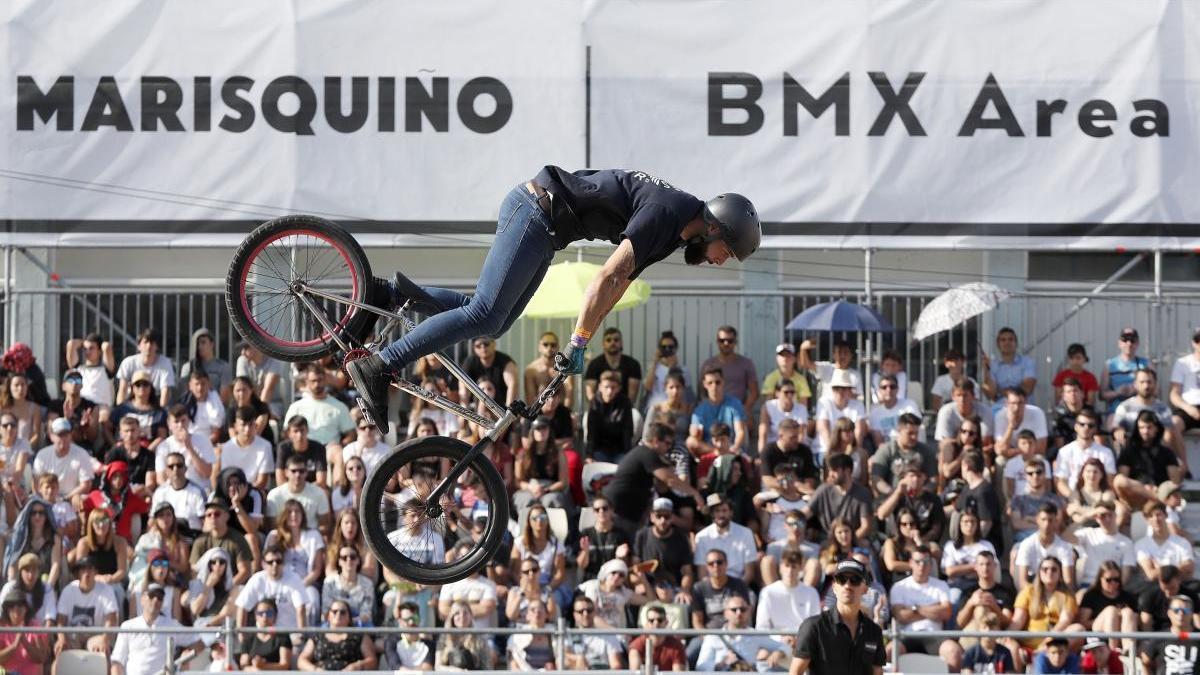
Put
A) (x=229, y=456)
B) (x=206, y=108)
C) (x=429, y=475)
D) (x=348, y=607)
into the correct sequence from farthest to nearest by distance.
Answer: (x=206, y=108) → (x=229, y=456) → (x=348, y=607) → (x=429, y=475)

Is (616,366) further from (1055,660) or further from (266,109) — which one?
(1055,660)

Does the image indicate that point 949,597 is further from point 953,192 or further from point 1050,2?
point 1050,2

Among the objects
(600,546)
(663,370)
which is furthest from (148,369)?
(663,370)

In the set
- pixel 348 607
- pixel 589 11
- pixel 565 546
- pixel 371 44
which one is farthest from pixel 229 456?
pixel 589 11

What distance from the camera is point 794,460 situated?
14.3 meters

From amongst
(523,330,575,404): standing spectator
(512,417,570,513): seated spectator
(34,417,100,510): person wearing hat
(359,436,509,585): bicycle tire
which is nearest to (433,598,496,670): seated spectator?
(512,417,570,513): seated spectator

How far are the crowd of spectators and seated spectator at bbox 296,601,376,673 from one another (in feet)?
0.06

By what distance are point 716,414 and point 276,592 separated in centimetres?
357

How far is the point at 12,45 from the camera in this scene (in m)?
15.5

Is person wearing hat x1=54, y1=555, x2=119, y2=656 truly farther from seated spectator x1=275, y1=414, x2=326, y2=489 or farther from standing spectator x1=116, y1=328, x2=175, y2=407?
Result: standing spectator x1=116, y1=328, x2=175, y2=407

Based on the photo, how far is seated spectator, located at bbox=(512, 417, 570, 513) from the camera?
14.2 meters

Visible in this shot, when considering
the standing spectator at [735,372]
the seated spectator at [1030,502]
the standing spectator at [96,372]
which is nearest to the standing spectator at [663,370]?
the standing spectator at [735,372]

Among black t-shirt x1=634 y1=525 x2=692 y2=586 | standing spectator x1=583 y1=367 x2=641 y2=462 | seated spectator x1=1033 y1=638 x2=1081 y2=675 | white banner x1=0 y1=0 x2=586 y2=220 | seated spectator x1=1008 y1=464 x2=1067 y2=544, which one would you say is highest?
white banner x1=0 y1=0 x2=586 y2=220

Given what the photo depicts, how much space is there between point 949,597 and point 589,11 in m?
5.43
